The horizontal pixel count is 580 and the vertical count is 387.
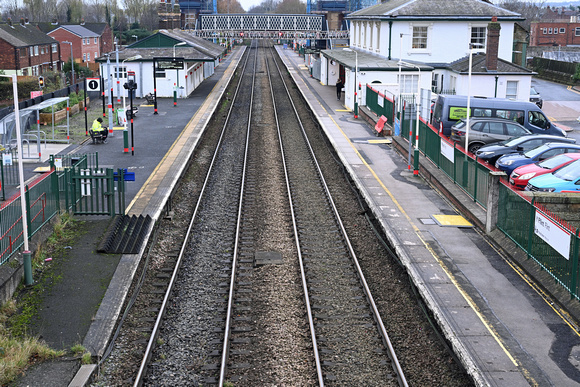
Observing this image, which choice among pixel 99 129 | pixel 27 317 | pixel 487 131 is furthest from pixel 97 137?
pixel 27 317

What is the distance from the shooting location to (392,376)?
1020cm

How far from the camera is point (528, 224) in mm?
14492

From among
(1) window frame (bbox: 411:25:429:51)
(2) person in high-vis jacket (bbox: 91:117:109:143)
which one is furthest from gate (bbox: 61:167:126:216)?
(1) window frame (bbox: 411:25:429:51)

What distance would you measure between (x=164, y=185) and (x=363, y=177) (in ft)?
22.5

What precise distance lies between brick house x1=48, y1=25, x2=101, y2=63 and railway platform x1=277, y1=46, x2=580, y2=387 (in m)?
70.8

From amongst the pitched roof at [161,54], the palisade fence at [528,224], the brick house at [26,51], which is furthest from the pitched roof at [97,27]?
the palisade fence at [528,224]

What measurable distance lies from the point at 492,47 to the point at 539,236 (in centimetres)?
2627

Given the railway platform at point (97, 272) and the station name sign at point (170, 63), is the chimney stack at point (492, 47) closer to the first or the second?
the railway platform at point (97, 272)

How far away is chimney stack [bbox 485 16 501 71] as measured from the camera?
37438 mm

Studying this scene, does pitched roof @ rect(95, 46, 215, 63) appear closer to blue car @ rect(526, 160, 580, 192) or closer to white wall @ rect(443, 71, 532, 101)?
white wall @ rect(443, 71, 532, 101)

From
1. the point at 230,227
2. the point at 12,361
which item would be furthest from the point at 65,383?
the point at 230,227

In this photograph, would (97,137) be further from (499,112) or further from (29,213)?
(499,112)

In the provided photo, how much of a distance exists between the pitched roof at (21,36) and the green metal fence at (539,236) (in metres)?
56.5

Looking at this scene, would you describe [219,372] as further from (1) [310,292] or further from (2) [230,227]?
(2) [230,227]
